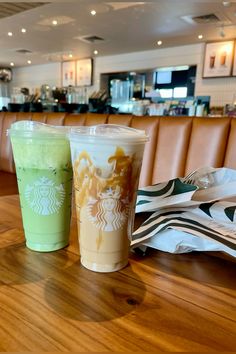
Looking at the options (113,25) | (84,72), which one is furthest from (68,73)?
(113,25)

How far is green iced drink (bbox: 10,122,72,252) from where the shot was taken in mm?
423

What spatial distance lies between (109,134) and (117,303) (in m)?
0.21

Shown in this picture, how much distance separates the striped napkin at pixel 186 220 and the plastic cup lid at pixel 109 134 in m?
0.18

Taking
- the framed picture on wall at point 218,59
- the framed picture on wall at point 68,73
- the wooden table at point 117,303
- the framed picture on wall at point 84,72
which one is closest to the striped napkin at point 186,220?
the wooden table at point 117,303

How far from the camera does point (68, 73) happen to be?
25.7 ft

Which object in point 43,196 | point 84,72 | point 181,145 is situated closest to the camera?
point 43,196

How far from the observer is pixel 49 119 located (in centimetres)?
180

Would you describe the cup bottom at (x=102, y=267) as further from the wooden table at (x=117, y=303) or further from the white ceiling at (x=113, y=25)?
the white ceiling at (x=113, y=25)

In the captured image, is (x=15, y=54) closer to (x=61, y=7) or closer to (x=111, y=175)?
(x=61, y=7)

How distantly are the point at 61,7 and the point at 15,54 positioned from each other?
3.90 meters

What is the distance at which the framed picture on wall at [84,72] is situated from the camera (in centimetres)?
741

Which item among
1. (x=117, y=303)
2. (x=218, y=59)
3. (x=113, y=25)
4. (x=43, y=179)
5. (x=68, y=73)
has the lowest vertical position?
(x=117, y=303)

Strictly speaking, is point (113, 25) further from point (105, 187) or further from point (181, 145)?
point (105, 187)

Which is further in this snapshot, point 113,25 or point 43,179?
point 113,25
